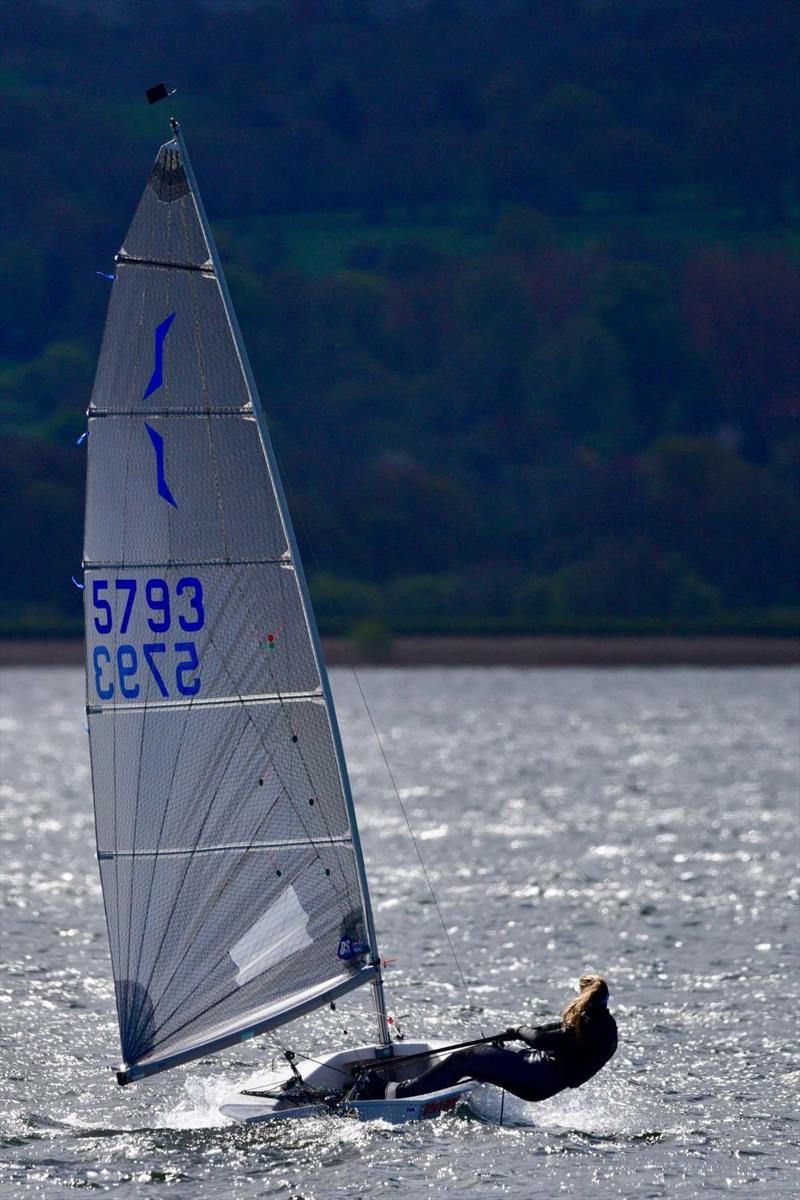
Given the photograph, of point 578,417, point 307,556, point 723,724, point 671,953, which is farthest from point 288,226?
point 671,953

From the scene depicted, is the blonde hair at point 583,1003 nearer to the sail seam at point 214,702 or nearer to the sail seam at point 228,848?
the sail seam at point 228,848

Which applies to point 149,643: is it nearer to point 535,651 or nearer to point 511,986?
point 511,986

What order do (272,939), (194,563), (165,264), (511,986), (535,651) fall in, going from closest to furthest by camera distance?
1. (165,264)
2. (194,563)
3. (272,939)
4. (511,986)
5. (535,651)

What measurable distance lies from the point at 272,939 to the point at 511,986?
864 centimetres

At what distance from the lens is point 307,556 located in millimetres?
141625

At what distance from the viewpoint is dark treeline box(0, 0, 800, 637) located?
134 metres

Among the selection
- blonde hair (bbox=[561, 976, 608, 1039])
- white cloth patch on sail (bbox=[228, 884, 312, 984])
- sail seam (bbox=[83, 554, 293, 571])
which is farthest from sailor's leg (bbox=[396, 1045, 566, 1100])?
sail seam (bbox=[83, 554, 293, 571])

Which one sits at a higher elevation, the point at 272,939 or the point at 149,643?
the point at 149,643

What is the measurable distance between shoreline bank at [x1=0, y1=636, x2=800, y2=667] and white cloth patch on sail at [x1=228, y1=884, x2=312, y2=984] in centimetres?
10555

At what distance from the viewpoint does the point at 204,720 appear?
19453mm

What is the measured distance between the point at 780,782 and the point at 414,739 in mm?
20363

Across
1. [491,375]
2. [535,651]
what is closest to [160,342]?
[535,651]

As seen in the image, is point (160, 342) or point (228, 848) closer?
point (160, 342)

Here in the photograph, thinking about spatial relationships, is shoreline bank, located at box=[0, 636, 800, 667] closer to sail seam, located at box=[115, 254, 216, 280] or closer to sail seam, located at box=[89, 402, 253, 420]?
sail seam, located at box=[89, 402, 253, 420]
